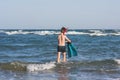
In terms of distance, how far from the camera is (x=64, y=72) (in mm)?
14281

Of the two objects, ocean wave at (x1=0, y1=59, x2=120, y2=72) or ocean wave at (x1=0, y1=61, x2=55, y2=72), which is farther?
ocean wave at (x1=0, y1=59, x2=120, y2=72)

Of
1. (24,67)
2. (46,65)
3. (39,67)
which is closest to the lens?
(24,67)

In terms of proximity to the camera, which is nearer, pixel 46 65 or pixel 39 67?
pixel 39 67

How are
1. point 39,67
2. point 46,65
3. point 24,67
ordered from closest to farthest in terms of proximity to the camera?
point 24,67
point 39,67
point 46,65

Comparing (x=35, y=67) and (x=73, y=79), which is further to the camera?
(x=35, y=67)

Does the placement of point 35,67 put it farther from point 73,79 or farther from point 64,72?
point 73,79

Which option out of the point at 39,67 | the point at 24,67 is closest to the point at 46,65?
the point at 39,67

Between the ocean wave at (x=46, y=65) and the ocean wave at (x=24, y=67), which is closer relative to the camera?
the ocean wave at (x=24, y=67)

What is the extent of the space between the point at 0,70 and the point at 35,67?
1.31 metres

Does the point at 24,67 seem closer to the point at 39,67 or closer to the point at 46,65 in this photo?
the point at 39,67

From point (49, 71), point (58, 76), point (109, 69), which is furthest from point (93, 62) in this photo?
point (58, 76)

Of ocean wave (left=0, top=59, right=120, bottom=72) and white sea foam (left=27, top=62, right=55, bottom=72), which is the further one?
ocean wave (left=0, top=59, right=120, bottom=72)

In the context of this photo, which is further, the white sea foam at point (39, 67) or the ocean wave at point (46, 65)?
the ocean wave at point (46, 65)

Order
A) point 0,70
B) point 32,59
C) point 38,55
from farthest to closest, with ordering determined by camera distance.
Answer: point 38,55 → point 32,59 → point 0,70
